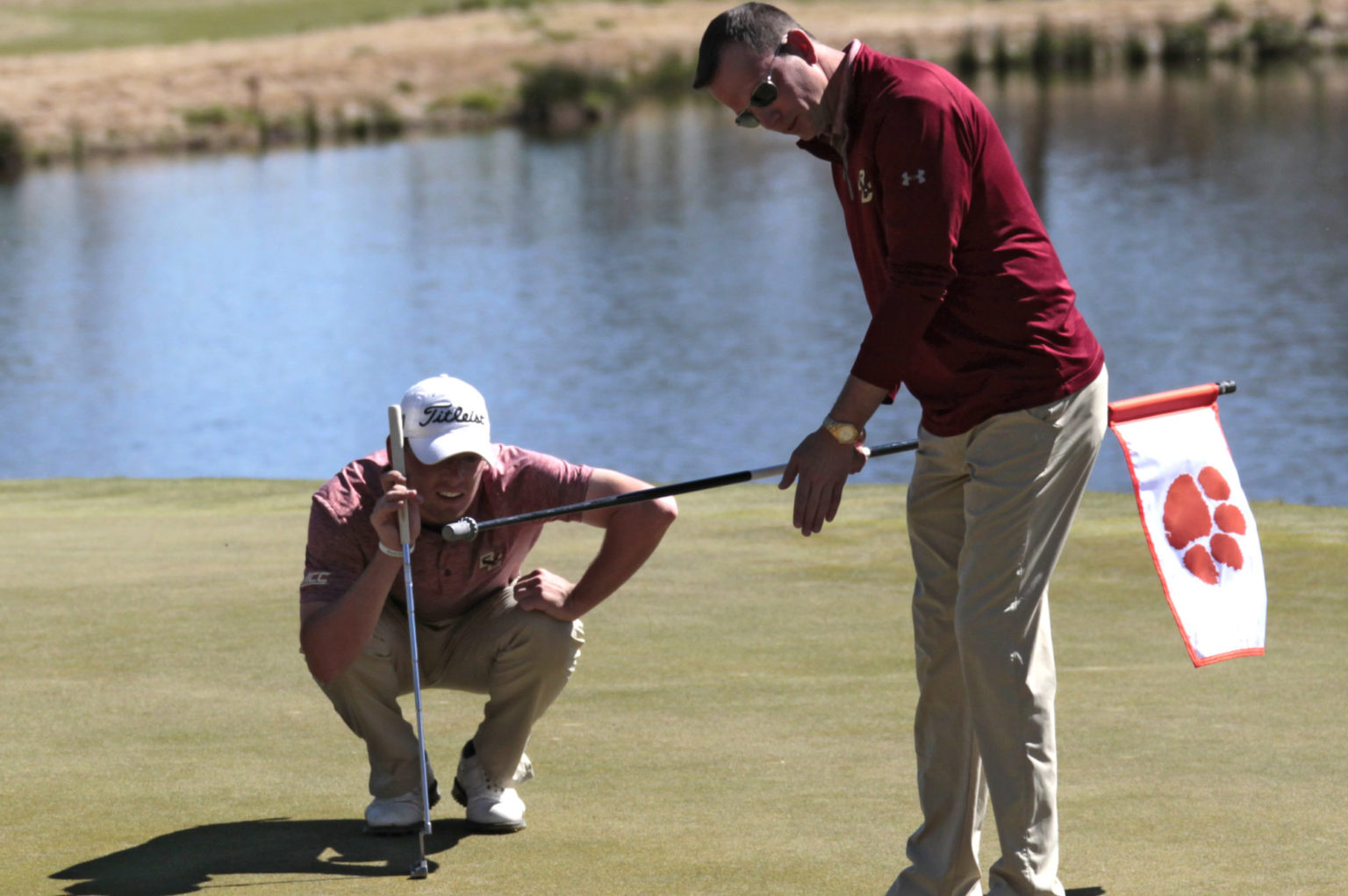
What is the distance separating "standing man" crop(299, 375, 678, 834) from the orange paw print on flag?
3.50ft

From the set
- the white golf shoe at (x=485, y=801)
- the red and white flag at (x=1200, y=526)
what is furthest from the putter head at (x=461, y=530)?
the red and white flag at (x=1200, y=526)

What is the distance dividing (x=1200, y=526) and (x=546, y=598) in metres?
1.37

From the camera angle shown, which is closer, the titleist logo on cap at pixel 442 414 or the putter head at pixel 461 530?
the putter head at pixel 461 530

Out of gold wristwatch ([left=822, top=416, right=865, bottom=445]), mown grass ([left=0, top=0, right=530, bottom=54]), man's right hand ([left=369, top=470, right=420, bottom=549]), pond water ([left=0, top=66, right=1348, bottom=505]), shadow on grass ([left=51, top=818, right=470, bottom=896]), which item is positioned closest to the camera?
gold wristwatch ([left=822, top=416, right=865, bottom=445])

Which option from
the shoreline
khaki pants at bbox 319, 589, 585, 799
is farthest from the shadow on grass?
the shoreline

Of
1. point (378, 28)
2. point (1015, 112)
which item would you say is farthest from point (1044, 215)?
point (378, 28)

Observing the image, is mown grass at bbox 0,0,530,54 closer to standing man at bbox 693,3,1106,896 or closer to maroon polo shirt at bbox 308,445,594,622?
maroon polo shirt at bbox 308,445,594,622

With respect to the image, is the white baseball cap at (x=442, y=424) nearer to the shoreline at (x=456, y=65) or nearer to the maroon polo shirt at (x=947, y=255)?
the maroon polo shirt at (x=947, y=255)

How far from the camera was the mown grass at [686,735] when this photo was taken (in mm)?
3875

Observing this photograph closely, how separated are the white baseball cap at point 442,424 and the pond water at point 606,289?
39.4 ft

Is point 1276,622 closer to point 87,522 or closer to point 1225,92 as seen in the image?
point 87,522

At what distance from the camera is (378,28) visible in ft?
215

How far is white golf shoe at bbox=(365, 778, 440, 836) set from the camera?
413 centimetres

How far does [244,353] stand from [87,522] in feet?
58.6
